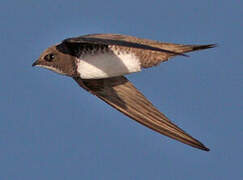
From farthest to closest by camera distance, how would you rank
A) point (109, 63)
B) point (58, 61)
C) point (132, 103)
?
Result: point (132, 103) < point (58, 61) < point (109, 63)

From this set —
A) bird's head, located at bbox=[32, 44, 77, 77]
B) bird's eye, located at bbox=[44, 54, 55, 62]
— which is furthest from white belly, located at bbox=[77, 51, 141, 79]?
bird's eye, located at bbox=[44, 54, 55, 62]

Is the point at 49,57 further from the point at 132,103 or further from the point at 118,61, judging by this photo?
the point at 132,103

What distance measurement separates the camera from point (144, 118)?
6.77 m

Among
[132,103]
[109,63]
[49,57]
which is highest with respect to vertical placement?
[49,57]

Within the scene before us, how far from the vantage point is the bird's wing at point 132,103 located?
21.3 ft

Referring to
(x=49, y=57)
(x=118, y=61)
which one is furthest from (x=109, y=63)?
(x=49, y=57)

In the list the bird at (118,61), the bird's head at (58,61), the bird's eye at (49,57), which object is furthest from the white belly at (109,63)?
the bird's eye at (49,57)

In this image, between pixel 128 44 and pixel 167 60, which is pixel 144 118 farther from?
pixel 128 44

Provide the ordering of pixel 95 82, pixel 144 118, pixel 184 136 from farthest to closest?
pixel 95 82, pixel 144 118, pixel 184 136

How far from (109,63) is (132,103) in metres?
0.80

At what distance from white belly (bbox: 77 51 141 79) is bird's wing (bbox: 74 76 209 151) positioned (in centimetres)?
45

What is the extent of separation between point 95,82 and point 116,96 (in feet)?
1.00

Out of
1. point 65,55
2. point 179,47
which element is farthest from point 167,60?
point 65,55

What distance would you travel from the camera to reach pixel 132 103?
709 centimetres
